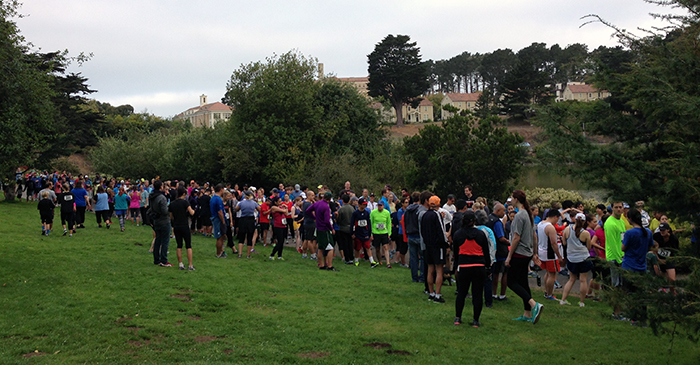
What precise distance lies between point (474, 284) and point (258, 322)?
11.8 ft

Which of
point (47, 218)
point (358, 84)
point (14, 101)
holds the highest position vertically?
point (358, 84)

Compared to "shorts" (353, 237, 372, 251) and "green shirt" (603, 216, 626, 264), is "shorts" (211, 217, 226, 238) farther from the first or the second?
"green shirt" (603, 216, 626, 264)

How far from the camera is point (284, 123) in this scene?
36.7 meters

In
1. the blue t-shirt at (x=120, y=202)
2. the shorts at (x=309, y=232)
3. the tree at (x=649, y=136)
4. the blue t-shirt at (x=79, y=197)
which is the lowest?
the shorts at (x=309, y=232)

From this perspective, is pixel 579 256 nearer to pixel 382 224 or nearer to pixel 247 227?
pixel 382 224

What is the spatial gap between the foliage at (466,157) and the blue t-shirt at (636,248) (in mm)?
18229

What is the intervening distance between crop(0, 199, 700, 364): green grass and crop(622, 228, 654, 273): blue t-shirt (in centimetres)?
104

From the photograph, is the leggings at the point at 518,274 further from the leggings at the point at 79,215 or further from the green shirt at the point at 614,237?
the leggings at the point at 79,215

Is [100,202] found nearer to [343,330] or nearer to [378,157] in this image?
[343,330]

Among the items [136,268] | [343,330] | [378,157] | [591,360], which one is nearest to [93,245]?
[136,268]

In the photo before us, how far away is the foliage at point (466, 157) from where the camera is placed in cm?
2669

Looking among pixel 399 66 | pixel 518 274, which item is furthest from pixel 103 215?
pixel 399 66

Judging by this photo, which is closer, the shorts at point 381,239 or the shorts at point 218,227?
the shorts at point 218,227

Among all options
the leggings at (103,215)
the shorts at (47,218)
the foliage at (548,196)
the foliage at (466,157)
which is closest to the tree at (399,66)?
the foliage at (548,196)
